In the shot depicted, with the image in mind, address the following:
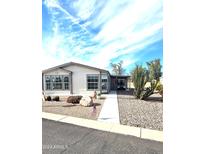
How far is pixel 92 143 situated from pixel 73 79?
14115mm

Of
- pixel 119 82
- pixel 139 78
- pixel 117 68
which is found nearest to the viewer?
pixel 139 78

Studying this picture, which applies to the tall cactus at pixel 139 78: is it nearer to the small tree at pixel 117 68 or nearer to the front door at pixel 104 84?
the front door at pixel 104 84

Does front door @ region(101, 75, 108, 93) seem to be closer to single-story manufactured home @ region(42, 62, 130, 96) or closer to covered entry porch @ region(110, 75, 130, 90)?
single-story manufactured home @ region(42, 62, 130, 96)

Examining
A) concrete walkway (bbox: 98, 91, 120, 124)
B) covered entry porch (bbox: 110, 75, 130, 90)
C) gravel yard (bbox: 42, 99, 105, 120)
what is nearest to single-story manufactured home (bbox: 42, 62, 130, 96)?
gravel yard (bbox: 42, 99, 105, 120)

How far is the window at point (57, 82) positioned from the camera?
18.8 m

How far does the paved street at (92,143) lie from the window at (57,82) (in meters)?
12.8

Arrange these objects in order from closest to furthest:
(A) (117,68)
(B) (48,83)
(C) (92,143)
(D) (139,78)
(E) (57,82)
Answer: (C) (92,143) < (D) (139,78) < (E) (57,82) < (B) (48,83) < (A) (117,68)

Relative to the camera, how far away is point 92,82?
1864cm

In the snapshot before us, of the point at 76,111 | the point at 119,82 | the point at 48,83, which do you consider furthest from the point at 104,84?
the point at 76,111

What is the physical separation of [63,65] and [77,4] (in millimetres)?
12292

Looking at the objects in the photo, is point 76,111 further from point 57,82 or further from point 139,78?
point 57,82

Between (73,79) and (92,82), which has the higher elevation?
(73,79)
